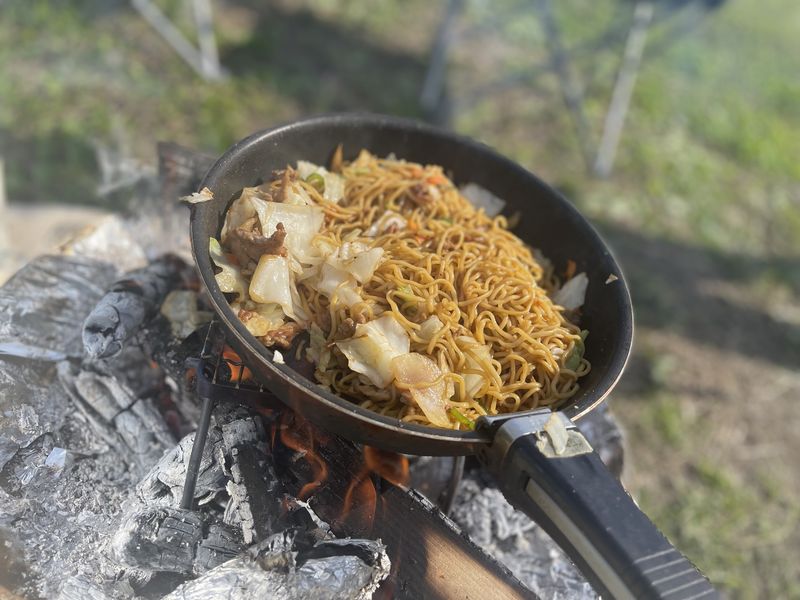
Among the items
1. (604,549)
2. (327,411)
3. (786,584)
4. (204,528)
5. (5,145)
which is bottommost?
(5,145)

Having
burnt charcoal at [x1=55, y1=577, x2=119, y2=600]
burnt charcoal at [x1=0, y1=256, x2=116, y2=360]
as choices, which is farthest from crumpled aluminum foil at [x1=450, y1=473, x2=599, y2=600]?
burnt charcoal at [x1=0, y1=256, x2=116, y2=360]

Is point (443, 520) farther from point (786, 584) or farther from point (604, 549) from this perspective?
point (786, 584)

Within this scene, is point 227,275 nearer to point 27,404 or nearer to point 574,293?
point 27,404

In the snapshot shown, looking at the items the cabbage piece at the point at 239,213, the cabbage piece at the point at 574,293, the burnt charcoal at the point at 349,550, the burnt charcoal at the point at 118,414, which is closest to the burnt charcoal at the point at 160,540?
the burnt charcoal at the point at 118,414

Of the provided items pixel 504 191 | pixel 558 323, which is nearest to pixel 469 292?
pixel 558 323

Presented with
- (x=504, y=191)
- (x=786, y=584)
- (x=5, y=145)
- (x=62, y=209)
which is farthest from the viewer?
(x=5, y=145)

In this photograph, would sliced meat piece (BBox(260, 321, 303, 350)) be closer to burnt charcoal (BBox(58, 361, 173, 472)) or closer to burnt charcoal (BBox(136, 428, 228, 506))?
burnt charcoal (BBox(136, 428, 228, 506))

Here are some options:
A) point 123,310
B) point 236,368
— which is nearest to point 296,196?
point 236,368

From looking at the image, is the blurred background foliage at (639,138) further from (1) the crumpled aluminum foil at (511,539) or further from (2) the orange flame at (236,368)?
(2) the orange flame at (236,368)

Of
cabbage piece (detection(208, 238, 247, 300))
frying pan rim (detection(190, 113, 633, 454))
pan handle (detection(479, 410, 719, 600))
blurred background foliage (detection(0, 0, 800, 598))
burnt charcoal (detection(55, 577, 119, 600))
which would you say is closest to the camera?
pan handle (detection(479, 410, 719, 600))
